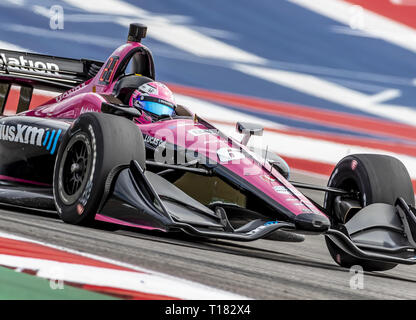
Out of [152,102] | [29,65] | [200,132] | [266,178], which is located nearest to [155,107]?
[152,102]

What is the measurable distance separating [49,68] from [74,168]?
2757 millimetres

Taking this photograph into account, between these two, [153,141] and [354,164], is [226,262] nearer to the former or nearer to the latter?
[153,141]

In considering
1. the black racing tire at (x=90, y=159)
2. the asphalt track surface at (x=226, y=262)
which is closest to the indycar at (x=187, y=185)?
the black racing tire at (x=90, y=159)

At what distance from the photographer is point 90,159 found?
445 cm

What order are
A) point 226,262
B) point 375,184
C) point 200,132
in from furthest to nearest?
point 200,132
point 375,184
point 226,262

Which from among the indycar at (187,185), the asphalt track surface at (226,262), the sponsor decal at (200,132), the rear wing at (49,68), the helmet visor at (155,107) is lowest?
the asphalt track surface at (226,262)

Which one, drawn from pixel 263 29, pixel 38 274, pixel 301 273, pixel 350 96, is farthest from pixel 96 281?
pixel 263 29

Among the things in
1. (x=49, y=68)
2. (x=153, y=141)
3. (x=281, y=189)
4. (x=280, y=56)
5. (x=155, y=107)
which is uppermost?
(x=280, y=56)

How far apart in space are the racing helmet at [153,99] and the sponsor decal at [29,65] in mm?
1772

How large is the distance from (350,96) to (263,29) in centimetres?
186

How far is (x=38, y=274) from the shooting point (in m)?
2.82

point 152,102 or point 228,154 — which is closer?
point 228,154

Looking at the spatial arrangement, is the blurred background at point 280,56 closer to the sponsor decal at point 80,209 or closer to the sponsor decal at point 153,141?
the sponsor decal at point 153,141

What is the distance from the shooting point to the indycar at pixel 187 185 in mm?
4262
